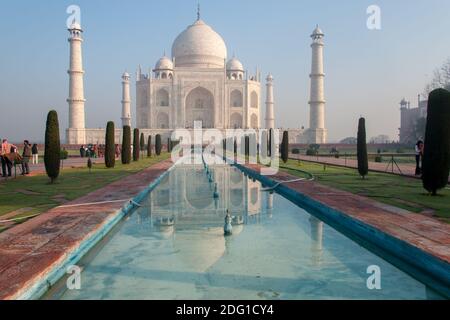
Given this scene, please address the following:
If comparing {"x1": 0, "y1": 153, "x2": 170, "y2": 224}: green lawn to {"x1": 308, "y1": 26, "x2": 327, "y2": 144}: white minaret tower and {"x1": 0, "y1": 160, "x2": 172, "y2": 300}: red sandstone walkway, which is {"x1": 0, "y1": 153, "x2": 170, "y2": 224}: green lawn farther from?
{"x1": 308, "y1": 26, "x2": 327, "y2": 144}: white minaret tower

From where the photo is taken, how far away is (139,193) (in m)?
6.90

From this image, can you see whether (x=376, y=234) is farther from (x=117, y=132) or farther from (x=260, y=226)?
(x=117, y=132)

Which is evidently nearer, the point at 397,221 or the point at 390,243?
the point at 390,243

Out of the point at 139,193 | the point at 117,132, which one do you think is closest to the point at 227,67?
the point at 117,132

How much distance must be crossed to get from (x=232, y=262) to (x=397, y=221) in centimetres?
193

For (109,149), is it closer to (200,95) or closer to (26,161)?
(26,161)

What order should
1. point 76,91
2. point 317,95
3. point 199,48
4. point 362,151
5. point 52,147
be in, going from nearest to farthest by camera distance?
point 52,147 → point 362,151 → point 76,91 → point 317,95 → point 199,48

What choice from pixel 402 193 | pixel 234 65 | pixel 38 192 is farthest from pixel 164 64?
pixel 402 193

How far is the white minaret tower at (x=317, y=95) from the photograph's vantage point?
34.4 m

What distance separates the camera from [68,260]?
128 inches

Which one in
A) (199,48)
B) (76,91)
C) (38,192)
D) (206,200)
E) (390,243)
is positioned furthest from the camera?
(199,48)

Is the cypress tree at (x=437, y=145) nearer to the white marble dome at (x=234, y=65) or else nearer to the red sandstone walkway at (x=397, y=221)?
the red sandstone walkway at (x=397, y=221)

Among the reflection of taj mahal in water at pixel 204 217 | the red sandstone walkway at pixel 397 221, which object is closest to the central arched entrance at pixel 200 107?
the reflection of taj mahal in water at pixel 204 217

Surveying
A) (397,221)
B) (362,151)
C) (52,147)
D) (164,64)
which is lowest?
(397,221)
